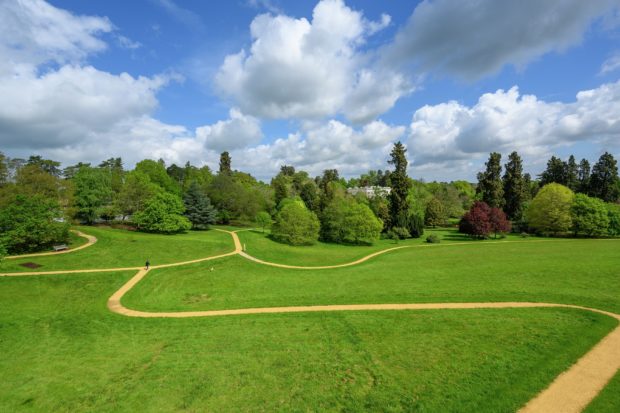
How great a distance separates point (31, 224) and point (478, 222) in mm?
56053

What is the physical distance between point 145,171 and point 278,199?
99.5 ft

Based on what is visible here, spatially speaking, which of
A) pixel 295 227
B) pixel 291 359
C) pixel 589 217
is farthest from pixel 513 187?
pixel 291 359

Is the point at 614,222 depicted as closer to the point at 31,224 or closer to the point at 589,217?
the point at 589,217

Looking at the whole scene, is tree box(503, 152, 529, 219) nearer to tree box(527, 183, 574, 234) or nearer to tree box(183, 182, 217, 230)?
tree box(527, 183, 574, 234)

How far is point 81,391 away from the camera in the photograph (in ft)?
31.0

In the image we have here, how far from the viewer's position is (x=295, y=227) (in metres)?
41.5

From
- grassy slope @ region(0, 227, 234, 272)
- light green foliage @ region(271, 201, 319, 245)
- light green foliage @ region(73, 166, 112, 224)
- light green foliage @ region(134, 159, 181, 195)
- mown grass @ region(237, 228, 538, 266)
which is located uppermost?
light green foliage @ region(134, 159, 181, 195)

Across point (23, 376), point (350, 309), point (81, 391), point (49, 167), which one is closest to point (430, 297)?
point (350, 309)

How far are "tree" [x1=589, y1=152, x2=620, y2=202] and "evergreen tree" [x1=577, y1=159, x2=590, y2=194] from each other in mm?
1821

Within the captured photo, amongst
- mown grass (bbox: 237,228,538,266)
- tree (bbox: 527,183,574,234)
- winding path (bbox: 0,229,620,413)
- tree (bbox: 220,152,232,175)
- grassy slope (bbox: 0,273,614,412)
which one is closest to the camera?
winding path (bbox: 0,229,620,413)

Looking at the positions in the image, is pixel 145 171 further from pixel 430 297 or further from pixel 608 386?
pixel 608 386

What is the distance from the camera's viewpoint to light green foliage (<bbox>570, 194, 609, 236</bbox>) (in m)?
44.3

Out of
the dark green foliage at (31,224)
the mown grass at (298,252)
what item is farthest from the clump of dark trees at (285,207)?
the mown grass at (298,252)

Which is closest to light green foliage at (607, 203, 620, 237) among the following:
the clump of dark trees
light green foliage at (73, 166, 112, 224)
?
the clump of dark trees
